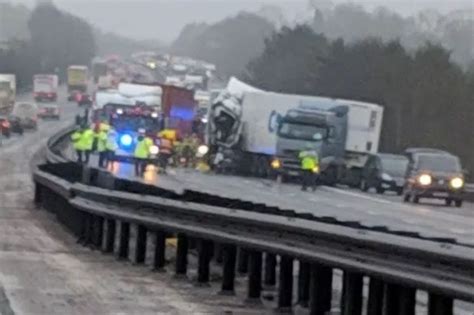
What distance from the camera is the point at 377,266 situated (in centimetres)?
1266

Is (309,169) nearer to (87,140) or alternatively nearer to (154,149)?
(154,149)

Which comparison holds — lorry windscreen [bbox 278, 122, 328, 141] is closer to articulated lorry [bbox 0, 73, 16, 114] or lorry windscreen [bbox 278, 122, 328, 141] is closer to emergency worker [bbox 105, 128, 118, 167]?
emergency worker [bbox 105, 128, 118, 167]

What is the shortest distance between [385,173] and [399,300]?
47.2 meters

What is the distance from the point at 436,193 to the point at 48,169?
23.0 metres

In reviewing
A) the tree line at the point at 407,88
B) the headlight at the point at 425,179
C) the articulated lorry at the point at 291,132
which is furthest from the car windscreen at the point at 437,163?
the tree line at the point at 407,88

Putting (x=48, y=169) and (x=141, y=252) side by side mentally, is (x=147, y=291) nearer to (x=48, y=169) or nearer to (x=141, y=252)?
(x=141, y=252)

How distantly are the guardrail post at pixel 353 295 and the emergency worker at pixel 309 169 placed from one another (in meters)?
40.8

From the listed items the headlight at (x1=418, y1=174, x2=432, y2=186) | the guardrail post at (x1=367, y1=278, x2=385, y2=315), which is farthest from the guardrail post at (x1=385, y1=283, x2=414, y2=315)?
the headlight at (x1=418, y1=174, x2=432, y2=186)

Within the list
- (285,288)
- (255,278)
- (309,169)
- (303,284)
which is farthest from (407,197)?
(285,288)

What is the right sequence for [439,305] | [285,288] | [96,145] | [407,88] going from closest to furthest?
[439,305]
[285,288]
[96,145]
[407,88]

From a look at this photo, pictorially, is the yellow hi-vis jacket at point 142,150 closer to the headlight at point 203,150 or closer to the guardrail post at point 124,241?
→ the headlight at point 203,150

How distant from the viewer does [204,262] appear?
17812 millimetres

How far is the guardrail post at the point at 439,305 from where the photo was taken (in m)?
12.2

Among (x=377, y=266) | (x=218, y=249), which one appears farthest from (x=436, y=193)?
(x=377, y=266)
